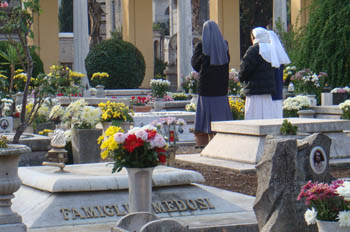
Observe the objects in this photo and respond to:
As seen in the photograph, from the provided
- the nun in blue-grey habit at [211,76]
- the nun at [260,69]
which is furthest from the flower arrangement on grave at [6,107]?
the nun at [260,69]

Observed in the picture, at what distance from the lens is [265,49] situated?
11570 millimetres

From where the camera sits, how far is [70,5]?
49.6 meters

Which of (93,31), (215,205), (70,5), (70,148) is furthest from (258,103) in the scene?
(70,5)

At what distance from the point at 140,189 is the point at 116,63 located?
20.8 meters

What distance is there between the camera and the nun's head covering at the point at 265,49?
37.9 feet

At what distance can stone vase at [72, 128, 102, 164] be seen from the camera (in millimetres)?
9820

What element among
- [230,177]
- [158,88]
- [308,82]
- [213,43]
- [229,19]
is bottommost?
[230,177]

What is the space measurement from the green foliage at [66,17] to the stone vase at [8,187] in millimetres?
44080

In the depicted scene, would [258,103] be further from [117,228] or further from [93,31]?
[93,31]

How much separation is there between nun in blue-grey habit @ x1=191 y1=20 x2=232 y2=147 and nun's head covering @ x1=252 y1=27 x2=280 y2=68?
562mm

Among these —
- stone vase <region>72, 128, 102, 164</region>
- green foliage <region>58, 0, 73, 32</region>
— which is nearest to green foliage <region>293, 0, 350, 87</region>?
stone vase <region>72, 128, 102, 164</region>

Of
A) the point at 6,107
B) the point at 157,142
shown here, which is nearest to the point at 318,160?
the point at 157,142

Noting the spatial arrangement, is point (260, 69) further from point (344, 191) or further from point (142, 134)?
point (344, 191)

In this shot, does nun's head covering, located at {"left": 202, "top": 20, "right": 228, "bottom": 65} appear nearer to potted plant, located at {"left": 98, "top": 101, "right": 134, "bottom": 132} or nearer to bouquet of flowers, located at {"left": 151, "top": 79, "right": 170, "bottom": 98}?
potted plant, located at {"left": 98, "top": 101, "right": 134, "bottom": 132}
